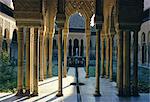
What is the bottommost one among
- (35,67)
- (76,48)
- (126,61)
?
(35,67)

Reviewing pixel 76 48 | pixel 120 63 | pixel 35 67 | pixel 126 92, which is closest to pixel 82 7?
pixel 120 63

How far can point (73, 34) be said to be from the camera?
117 ft

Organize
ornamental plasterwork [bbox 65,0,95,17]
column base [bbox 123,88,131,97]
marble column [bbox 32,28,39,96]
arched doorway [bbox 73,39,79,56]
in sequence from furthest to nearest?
arched doorway [bbox 73,39,79,56], ornamental plasterwork [bbox 65,0,95,17], column base [bbox 123,88,131,97], marble column [bbox 32,28,39,96]

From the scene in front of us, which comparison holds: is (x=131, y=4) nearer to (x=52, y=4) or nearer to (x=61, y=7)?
(x=61, y=7)

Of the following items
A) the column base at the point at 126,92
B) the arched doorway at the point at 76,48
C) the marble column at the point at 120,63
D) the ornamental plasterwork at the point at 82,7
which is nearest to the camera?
the column base at the point at 126,92

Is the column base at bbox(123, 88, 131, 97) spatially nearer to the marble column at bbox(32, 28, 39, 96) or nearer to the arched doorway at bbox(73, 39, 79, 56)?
the marble column at bbox(32, 28, 39, 96)

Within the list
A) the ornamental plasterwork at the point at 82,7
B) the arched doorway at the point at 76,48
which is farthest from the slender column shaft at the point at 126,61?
the arched doorway at the point at 76,48

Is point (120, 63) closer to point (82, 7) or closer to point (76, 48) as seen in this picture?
point (82, 7)

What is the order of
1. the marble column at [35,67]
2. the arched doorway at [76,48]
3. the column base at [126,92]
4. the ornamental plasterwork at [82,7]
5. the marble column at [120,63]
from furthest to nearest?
the arched doorway at [76,48] < the ornamental plasterwork at [82,7] < the marble column at [120,63] < the column base at [126,92] < the marble column at [35,67]

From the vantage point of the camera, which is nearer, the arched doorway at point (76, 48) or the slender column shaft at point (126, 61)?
the slender column shaft at point (126, 61)

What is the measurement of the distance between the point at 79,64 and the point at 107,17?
36.7ft

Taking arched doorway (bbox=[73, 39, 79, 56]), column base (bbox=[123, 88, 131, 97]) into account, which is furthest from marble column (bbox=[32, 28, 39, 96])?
arched doorway (bbox=[73, 39, 79, 56])

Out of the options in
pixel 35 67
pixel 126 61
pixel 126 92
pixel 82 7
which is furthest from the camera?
pixel 82 7

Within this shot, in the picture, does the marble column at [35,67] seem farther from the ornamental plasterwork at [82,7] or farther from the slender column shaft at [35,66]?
the ornamental plasterwork at [82,7]
